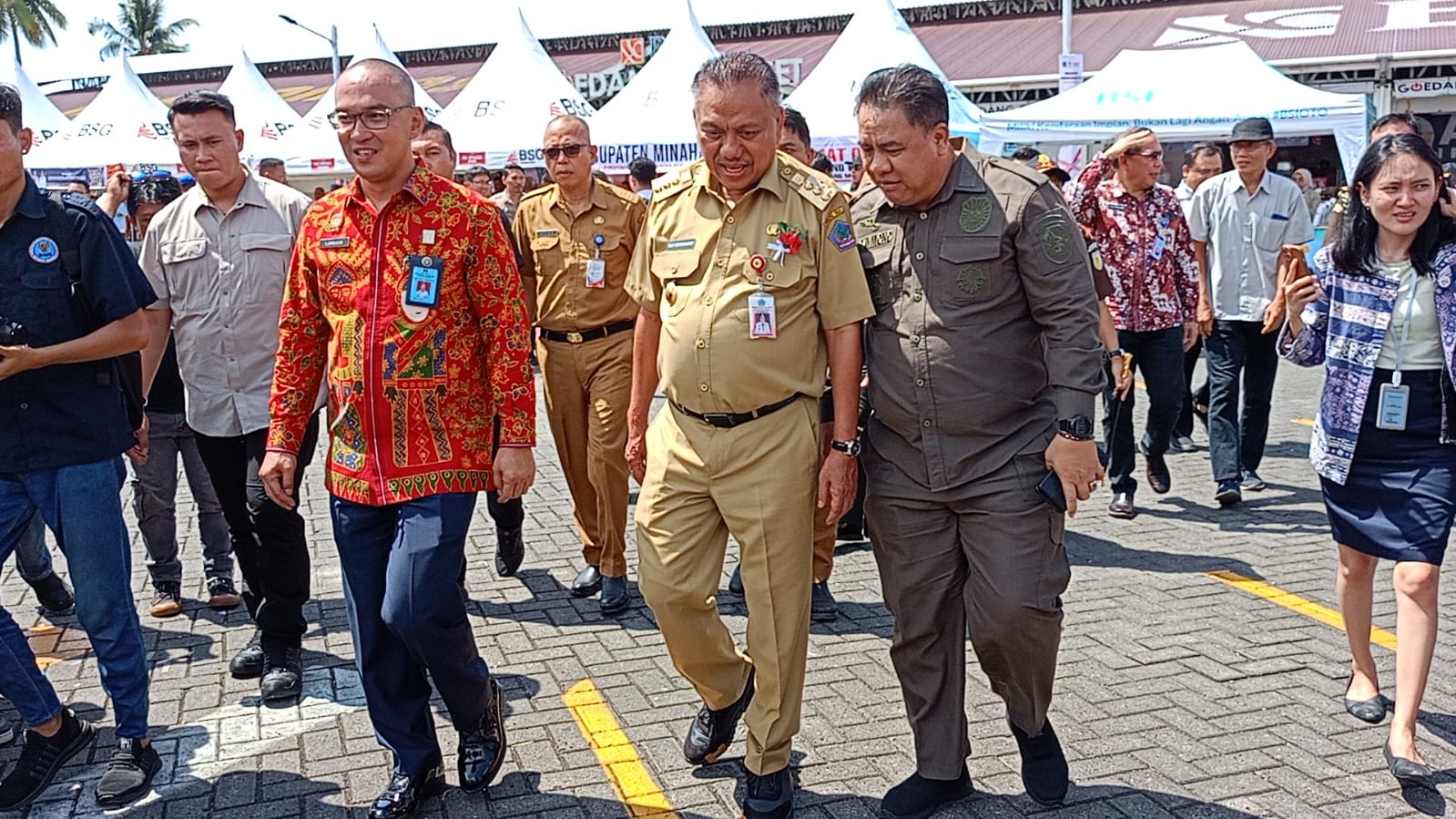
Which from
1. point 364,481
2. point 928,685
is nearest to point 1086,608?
point 928,685

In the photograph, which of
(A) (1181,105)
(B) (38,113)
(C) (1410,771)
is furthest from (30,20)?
(C) (1410,771)

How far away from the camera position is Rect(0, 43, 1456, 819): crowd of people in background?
3.36 meters

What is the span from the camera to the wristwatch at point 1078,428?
3229 millimetres

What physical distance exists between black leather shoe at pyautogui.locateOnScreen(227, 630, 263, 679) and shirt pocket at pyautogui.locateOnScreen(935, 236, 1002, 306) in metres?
3.03

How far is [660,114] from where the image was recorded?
50.9 ft

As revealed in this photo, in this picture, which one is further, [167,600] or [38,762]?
[167,600]

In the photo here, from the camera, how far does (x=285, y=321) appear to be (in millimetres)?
3689

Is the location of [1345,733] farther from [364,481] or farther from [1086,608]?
[364,481]

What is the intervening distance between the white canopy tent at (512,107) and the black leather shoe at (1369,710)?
45.1 feet

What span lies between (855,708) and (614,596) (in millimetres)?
1492

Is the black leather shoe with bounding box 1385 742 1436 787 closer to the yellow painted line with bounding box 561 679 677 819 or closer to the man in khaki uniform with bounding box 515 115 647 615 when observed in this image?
the yellow painted line with bounding box 561 679 677 819

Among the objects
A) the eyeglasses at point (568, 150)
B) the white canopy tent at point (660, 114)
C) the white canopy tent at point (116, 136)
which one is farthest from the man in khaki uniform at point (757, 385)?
the white canopy tent at point (116, 136)

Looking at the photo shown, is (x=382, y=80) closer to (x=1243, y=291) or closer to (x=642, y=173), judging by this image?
(x=1243, y=291)

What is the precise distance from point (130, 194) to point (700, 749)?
12.9ft
